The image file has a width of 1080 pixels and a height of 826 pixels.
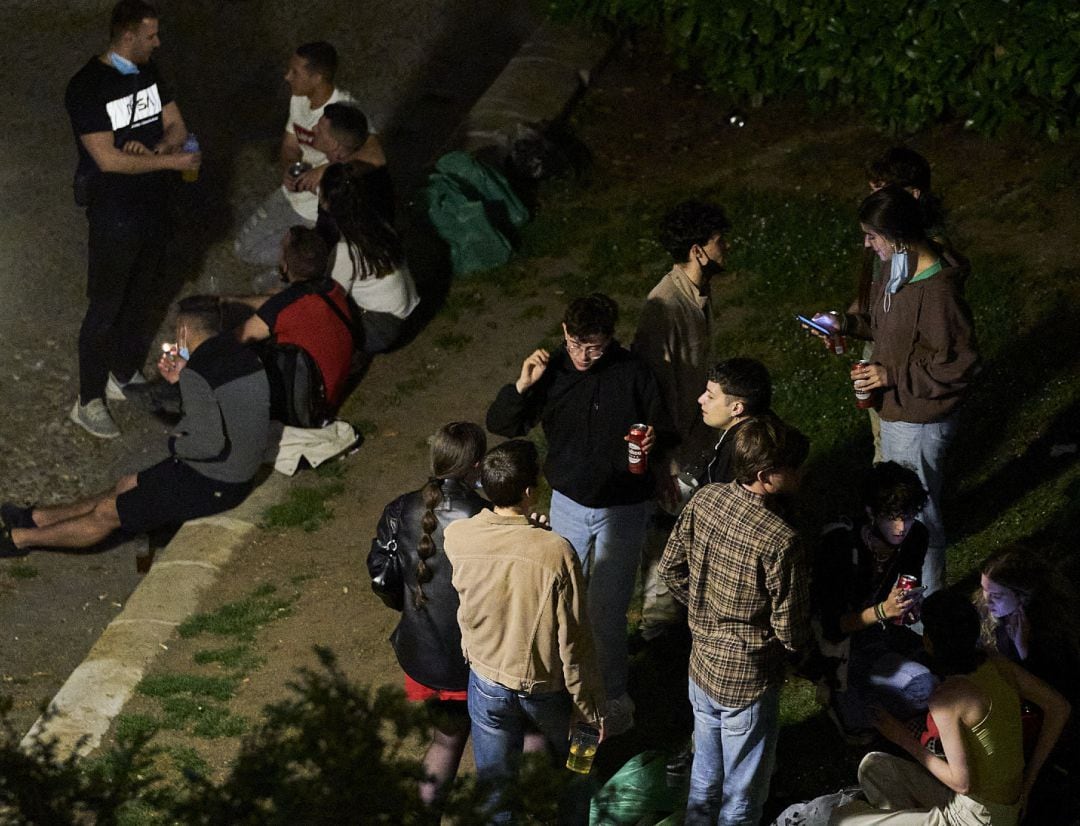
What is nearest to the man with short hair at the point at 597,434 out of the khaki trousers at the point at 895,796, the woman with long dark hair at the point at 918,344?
the woman with long dark hair at the point at 918,344

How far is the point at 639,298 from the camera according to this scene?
364 inches

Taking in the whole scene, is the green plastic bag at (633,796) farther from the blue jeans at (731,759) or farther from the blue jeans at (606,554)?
the blue jeans at (606,554)

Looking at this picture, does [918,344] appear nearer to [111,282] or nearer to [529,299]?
[529,299]

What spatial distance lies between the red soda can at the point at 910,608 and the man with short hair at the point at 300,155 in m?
4.95

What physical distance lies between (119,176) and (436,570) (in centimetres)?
465

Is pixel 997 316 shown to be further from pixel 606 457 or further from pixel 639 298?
pixel 606 457

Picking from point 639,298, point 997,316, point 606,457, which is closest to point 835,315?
point 606,457

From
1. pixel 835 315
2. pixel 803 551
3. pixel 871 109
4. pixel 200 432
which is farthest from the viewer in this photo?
pixel 871 109

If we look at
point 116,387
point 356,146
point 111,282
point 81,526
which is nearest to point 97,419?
point 116,387

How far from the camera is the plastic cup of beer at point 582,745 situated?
504 cm

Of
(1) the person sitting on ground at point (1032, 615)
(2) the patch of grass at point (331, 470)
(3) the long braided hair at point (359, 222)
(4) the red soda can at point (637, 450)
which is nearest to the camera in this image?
(1) the person sitting on ground at point (1032, 615)

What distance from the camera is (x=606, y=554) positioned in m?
5.73

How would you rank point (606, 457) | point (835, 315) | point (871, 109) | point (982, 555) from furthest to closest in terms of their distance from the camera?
point (871, 109) → point (982, 555) → point (835, 315) → point (606, 457)

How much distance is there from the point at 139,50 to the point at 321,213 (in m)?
1.40
